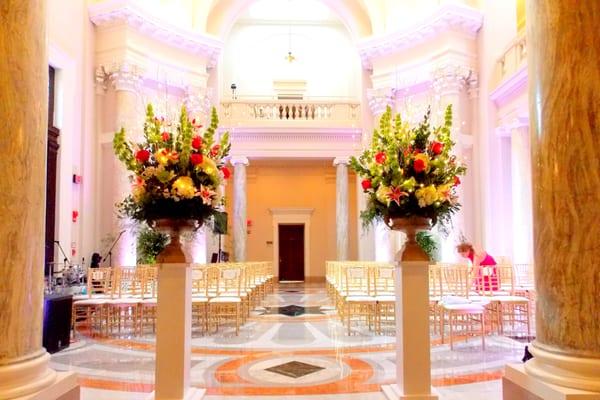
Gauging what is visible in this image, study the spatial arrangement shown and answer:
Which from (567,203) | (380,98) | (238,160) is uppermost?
(380,98)

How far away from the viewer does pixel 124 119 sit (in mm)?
12594

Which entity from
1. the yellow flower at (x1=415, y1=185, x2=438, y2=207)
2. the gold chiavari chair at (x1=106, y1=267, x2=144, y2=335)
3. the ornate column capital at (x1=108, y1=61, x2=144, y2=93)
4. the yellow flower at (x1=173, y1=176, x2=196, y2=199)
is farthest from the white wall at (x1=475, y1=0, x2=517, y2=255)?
the yellow flower at (x1=173, y1=176, x2=196, y2=199)

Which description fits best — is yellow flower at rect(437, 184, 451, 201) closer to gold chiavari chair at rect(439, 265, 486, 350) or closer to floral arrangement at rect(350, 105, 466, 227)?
floral arrangement at rect(350, 105, 466, 227)

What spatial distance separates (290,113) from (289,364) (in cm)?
1275

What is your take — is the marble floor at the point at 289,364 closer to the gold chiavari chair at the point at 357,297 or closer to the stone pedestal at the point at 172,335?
the gold chiavari chair at the point at 357,297

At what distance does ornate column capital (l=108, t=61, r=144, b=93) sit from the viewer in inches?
504

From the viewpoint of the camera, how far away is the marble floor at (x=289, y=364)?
4621 millimetres

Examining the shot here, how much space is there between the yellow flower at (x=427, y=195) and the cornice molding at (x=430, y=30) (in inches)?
421

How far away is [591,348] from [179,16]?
1499 centimetres

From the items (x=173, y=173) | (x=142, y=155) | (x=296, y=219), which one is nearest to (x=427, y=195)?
(x=173, y=173)

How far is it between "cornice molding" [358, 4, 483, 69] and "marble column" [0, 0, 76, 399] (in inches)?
492

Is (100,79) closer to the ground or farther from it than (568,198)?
farther from it

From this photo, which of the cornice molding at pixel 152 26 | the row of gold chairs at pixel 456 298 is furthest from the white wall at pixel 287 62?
the row of gold chairs at pixel 456 298

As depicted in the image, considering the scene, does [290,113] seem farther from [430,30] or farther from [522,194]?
[522,194]
